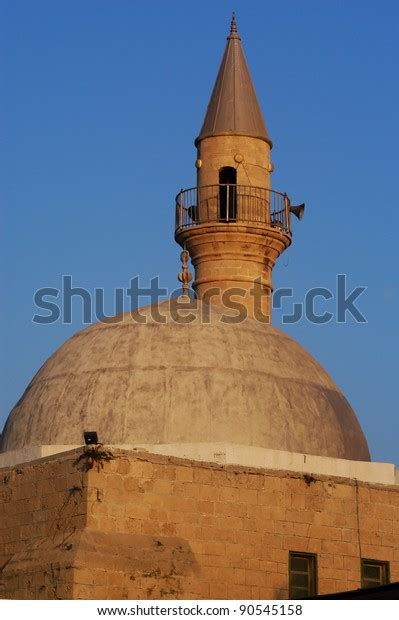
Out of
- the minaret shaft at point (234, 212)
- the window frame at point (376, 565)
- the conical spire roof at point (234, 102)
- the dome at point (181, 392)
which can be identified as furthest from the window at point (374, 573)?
the conical spire roof at point (234, 102)

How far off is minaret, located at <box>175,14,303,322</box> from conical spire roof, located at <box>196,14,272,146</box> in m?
0.02

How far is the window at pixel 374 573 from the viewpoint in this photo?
18.6 meters

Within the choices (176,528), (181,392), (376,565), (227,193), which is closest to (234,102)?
(227,193)

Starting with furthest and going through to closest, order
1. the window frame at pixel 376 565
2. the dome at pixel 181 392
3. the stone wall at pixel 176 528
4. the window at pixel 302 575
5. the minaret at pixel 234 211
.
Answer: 1. the minaret at pixel 234 211
2. the dome at pixel 181 392
3. the window frame at pixel 376 565
4. the window at pixel 302 575
5. the stone wall at pixel 176 528

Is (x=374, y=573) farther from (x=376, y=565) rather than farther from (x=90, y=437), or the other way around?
(x=90, y=437)

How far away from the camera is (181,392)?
63.3ft

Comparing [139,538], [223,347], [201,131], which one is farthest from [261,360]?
[201,131]

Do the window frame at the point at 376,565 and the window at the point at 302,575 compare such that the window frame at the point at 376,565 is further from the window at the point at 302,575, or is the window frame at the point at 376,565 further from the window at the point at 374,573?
the window at the point at 302,575

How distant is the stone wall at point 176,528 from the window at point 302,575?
0.08 m

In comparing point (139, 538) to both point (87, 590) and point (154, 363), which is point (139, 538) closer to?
point (87, 590)

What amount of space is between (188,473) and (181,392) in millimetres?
1814

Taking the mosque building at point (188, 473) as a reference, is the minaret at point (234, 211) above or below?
above

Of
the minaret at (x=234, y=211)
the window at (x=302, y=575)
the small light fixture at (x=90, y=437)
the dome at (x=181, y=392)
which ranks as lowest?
the window at (x=302, y=575)
